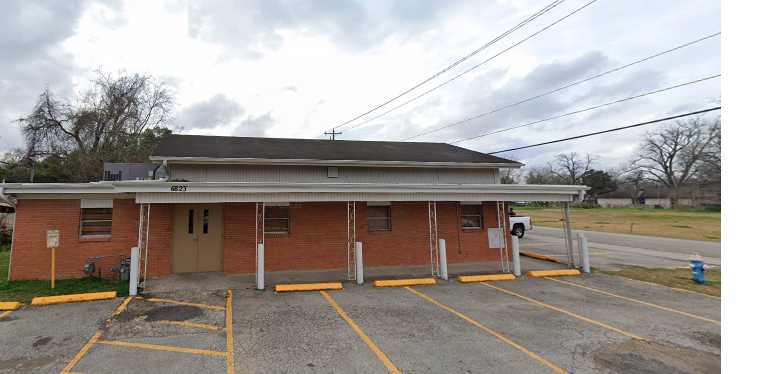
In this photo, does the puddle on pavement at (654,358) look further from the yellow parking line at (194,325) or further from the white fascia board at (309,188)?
the yellow parking line at (194,325)

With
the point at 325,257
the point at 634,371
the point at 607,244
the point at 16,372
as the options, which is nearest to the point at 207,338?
the point at 16,372

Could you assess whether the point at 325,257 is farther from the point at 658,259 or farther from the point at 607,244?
the point at 607,244

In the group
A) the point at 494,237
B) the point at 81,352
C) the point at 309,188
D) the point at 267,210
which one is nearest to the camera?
the point at 81,352

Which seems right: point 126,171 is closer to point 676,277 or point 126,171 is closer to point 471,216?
point 471,216

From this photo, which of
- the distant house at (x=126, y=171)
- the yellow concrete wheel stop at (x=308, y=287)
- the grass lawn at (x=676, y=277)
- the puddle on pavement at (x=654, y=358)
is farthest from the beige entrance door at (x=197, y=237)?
the grass lawn at (x=676, y=277)

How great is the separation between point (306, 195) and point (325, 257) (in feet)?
9.60

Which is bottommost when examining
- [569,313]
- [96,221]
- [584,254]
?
[569,313]

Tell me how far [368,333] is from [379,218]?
22.1 feet

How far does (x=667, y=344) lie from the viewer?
6191mm

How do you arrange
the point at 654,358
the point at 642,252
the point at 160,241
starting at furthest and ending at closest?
1. the point at 642,252
2. the point at 160,241
3. the point at 654,358

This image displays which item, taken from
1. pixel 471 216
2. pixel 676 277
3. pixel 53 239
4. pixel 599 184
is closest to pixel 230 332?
pixel 53 239

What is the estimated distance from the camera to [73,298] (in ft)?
26.9

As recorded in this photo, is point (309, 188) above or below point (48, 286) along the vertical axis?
above

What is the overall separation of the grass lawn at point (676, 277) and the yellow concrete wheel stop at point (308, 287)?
9856mm
